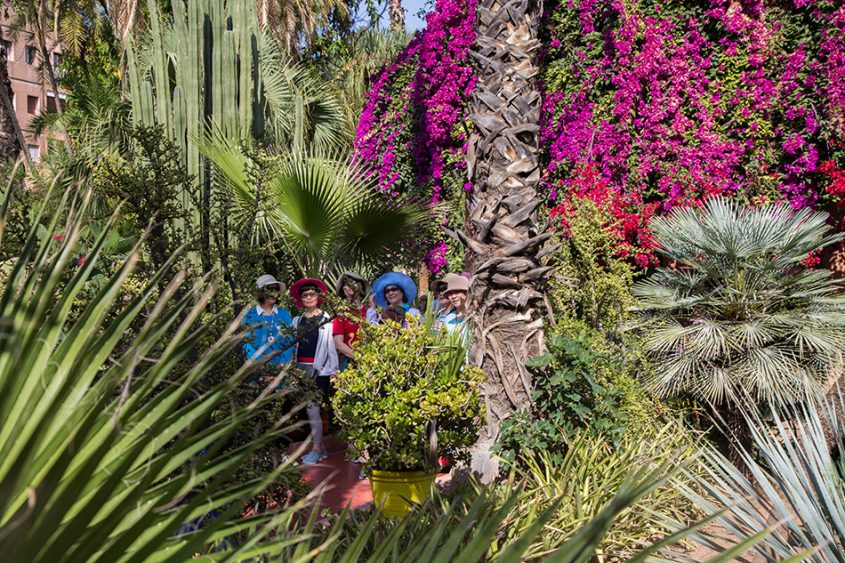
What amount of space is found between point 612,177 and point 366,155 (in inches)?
154

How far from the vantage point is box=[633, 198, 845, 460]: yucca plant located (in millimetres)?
5473

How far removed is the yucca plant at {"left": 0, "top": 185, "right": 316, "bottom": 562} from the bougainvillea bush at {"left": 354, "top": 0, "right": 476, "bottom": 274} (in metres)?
8.96

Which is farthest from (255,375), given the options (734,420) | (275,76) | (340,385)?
(275,76)

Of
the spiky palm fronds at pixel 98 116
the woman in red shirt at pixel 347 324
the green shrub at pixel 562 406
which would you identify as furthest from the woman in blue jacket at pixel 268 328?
the spiky palm fronds at pixel 98 116

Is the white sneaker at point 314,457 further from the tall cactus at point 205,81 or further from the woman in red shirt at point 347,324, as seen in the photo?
the tall cactus at point 205,81

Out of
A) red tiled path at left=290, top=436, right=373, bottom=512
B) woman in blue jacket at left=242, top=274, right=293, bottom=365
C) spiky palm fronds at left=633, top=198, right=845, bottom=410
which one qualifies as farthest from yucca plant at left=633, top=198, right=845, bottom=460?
woman in blue jacket at left=242, top=274, right=293, bottom=365

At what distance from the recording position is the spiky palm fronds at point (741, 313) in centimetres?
547

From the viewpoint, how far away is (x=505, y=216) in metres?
5.26

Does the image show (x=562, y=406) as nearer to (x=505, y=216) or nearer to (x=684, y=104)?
(x=505, y=216)

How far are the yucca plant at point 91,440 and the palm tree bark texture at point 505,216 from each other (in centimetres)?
370

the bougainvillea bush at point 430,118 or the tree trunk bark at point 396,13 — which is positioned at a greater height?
the tree trunk bark at point 396,13

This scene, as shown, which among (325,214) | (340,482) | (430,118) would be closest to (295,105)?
(430,118)

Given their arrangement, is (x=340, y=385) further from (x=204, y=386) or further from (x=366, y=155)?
(x=366, y=155)

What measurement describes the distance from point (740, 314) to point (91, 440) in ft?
18.0
